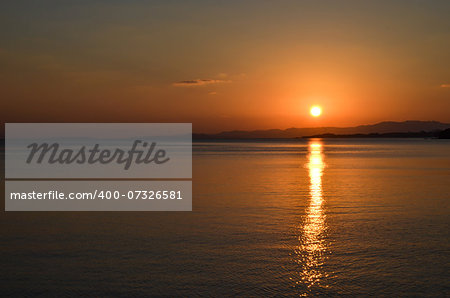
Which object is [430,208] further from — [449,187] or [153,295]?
[153,295]

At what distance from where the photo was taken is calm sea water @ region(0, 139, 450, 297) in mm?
8172

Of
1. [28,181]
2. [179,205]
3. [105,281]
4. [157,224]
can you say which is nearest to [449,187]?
[179,205]

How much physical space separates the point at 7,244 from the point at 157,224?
434 cm

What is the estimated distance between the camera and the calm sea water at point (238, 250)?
8172 millimetres

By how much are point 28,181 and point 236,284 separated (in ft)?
71.2

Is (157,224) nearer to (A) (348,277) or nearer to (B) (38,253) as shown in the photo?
(B) (38,253)

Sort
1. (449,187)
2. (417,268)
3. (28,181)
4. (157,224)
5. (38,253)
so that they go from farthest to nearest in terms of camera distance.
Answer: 1. (28,181)
2. (449,187)
3. (157,224)
4. (38,253)
5. (417,268)

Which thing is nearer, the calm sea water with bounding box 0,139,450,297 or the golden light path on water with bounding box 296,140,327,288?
the calm sea water with bounding box 0,139,450,297

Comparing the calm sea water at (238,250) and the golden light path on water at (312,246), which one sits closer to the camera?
the calm sea water at (238,250)

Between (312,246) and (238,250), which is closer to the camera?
(238,250)

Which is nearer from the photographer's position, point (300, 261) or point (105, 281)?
point (105, 281)

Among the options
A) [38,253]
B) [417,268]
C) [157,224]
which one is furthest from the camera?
[157,224]

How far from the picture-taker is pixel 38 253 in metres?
10.3

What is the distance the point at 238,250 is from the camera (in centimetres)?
1055
